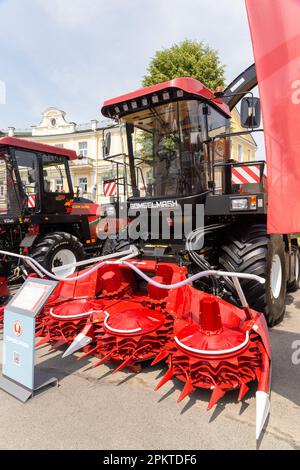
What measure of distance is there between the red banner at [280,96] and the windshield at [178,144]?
1673 mm

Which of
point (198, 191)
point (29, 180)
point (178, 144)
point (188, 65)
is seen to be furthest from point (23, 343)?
point (188, 65)

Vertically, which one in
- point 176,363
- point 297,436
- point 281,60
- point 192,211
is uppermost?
point 281,60

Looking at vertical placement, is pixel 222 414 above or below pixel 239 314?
below

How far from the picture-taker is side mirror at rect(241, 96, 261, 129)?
3.62 metres

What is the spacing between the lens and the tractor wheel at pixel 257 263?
3.53 meters

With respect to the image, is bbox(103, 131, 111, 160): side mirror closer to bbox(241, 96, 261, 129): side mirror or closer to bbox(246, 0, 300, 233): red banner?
bbox(241, 96, 261, 129): side mirror

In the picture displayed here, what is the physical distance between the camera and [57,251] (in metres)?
6.03

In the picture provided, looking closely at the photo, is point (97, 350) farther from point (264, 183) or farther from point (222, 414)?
point (264, 183)

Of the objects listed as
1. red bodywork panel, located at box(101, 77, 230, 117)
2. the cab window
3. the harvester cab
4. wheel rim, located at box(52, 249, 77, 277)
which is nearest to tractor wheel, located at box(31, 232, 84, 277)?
wheel rim, located at box(52, 249, 77, 277)

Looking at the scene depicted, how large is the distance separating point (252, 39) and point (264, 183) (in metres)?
2.13

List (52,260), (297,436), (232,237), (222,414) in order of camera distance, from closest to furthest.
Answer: (297,436) < (222,414) < (232,237) < (52,260)

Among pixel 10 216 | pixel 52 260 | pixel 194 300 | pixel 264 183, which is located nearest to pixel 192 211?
pixel 264 183

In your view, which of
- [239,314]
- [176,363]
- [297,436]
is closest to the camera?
[297,436]

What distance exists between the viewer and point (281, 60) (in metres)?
2.31
